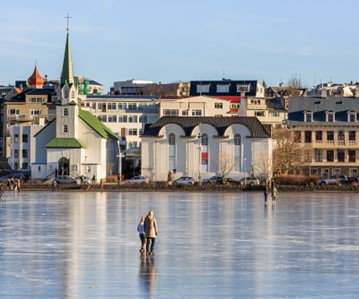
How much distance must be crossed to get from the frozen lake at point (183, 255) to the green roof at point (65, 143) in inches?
2370

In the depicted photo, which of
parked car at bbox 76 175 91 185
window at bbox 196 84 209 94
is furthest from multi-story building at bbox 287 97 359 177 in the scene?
window at bbox 196 84 209 94

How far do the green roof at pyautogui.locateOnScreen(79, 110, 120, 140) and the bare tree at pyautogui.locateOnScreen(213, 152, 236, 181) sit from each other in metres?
14.6

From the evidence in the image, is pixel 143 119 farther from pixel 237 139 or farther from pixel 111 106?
pixel 237 139

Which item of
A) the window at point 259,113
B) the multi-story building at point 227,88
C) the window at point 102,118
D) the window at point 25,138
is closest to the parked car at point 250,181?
the window at point 259,113

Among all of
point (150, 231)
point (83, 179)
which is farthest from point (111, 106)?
point (150, 231)

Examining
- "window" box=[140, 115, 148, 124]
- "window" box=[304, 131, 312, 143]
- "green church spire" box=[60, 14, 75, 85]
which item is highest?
"green church spire" box=[60, 14, 75, 85]

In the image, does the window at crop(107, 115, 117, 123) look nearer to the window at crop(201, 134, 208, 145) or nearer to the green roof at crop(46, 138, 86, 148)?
the green roof at crop(46, 138, 86, 148)

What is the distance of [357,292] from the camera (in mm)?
31703

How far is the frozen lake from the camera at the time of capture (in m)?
32.2

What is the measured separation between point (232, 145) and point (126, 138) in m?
27.2

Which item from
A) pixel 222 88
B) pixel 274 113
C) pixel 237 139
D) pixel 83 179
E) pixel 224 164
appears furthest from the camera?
pixel 222 88

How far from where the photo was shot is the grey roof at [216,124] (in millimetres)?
126250

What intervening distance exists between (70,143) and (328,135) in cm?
2866

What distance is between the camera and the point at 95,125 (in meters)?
135
